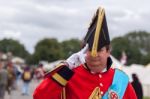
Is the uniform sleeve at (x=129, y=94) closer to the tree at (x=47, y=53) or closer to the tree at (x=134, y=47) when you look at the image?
the tree at (x=134, y=47)

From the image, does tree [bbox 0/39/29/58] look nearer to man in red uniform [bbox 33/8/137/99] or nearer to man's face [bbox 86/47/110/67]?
man in red uniform [bbox 33/8/137/99]

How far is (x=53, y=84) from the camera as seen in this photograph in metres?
4.39

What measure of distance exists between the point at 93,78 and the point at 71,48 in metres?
125

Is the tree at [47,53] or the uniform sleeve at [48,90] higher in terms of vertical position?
the uniform sleeve at [48,90]

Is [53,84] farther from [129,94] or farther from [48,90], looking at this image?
[129,94]

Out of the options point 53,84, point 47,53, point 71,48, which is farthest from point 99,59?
point 71,48

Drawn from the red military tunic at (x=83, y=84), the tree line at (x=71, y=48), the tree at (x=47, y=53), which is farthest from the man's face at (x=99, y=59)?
the tree at (x=47, y=53)

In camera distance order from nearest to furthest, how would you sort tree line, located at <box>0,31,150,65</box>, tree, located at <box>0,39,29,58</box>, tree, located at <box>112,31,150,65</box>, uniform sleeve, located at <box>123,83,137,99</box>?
uniform sleeve, located at <box>123,83,137,99</box> → tree line, located at <box>0,31,150,65</box> → tree, located at <box>112,31,150,65</box> → tree, located at <box>0,39,29,58</box>

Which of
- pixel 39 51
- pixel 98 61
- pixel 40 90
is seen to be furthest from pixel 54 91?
pixel 39 51

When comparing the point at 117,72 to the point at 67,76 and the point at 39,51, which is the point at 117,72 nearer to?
the point at 67,76

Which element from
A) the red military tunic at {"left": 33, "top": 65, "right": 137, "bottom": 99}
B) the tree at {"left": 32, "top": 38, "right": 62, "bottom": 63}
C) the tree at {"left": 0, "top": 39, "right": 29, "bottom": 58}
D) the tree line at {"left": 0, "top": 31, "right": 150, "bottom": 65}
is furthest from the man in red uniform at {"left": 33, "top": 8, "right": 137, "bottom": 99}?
the tree at {"left": 0, "top": 39, "right": 29, "bottom": 58}

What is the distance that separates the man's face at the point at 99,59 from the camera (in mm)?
4428

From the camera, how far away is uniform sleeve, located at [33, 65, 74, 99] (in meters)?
4.39

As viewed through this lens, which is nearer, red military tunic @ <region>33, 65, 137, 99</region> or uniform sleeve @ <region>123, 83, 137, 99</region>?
red military tunic @ <region>33, 65, 137, 99</region>
